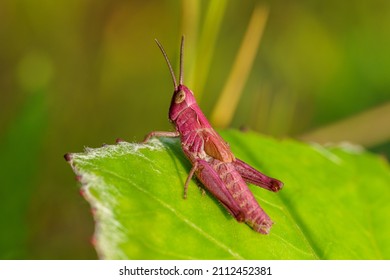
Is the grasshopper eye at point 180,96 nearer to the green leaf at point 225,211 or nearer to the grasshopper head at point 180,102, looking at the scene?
the grasshopper head at point 180,102

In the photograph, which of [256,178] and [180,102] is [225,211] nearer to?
[256,178]

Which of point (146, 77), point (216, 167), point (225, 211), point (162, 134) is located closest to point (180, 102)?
point (162, 134)

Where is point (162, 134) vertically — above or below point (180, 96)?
below

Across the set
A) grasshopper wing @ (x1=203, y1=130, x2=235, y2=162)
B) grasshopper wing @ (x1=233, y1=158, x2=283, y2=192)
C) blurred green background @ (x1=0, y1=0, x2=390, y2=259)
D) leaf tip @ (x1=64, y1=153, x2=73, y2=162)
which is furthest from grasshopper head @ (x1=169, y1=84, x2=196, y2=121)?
leaf tip @ (x1=64, y1=153, x2=73, y2=162)

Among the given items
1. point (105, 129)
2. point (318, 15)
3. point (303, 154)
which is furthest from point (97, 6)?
point (303, 154)

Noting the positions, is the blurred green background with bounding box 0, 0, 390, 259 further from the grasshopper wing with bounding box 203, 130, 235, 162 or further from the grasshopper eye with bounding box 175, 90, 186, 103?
the grasshopper wing with bounding box 203, 130, 235, 162

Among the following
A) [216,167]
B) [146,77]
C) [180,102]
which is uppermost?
[180,102]
